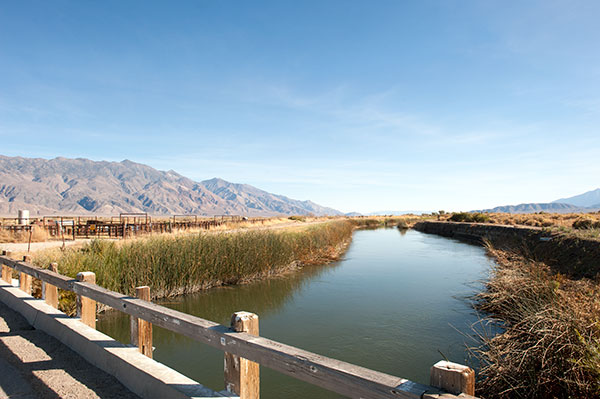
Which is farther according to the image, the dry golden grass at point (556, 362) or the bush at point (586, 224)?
the bush at point (586, 224)

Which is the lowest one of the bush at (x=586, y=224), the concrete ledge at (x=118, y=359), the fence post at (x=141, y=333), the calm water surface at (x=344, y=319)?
the calm water surface at (x=344, y=319)

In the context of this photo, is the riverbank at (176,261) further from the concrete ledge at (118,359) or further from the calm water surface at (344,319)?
the concrete ledge at (118,359)

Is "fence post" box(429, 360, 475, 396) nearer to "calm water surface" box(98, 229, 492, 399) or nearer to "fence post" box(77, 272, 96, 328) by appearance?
"fence post" box(77, 272, 96, 328)

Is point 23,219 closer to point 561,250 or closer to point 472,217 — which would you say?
point 561,250

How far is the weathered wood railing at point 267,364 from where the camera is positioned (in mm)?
1777

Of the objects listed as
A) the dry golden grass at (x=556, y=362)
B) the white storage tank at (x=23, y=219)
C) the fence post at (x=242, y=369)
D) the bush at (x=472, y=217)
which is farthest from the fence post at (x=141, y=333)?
the bush at (x=472, y=217)

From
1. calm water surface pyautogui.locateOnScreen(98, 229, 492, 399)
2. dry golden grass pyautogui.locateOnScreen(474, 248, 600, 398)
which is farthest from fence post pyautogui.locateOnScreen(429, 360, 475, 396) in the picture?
calm water surface pyautogui.locateOnScreen(98, 229, 492, 399)

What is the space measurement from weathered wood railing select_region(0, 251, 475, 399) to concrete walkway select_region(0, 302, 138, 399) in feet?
1.73

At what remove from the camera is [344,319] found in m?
10.2

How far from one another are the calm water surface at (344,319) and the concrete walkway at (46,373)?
8.71 ft

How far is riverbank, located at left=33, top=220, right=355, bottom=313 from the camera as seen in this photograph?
9.76 m

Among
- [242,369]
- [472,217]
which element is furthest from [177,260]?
[472,217]

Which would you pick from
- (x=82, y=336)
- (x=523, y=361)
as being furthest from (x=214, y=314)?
(x=523, y=361)

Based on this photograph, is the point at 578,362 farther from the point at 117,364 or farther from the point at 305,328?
the point at 305,328
